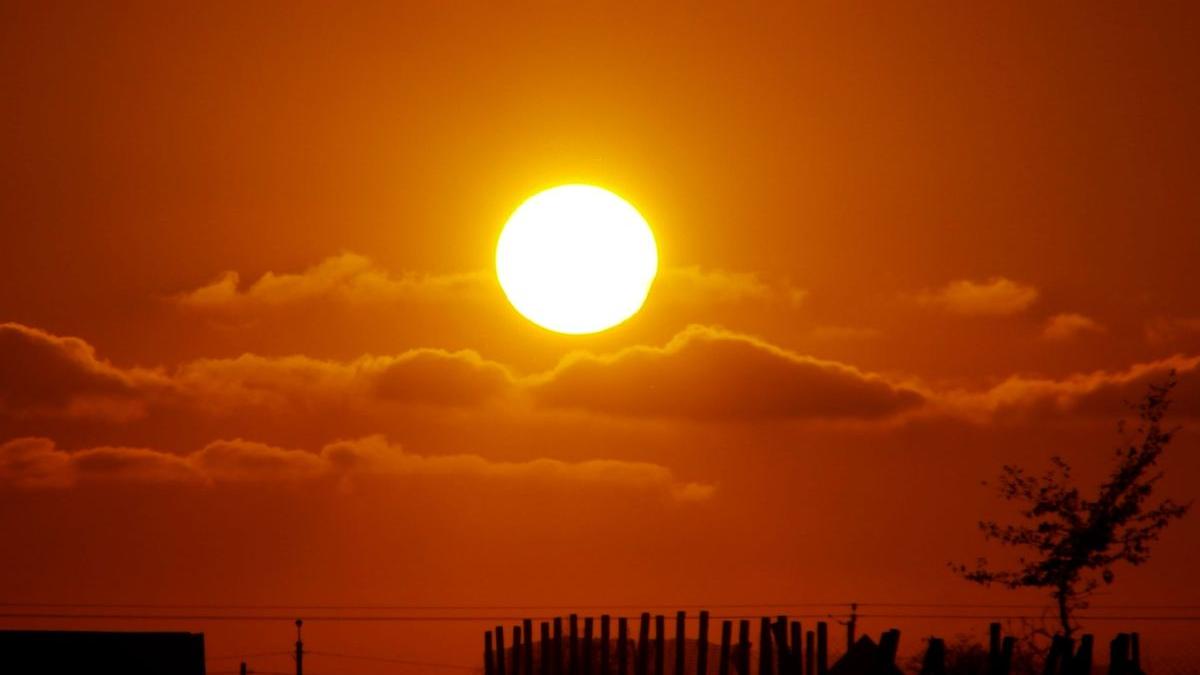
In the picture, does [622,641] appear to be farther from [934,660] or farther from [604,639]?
[934,660]

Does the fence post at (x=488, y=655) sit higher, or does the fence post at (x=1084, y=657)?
the fence post at (x=1084, y=657)

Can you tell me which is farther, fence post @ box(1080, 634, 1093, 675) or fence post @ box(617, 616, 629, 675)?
fence post @ box(617, 616, 629, 675)

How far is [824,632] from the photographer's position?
27344 mm

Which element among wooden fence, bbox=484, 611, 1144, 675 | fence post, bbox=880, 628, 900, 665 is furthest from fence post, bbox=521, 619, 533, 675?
fence post, bbox=880, 628, 900, 665

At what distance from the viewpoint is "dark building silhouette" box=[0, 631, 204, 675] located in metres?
37.4

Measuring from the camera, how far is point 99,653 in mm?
38000

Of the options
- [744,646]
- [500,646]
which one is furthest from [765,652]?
[500,646]

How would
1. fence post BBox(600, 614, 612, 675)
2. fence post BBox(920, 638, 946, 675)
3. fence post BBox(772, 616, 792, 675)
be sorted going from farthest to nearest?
fence post BBox(600, 614, 612, 675) → fence post BBox(772, 616, 792, 675) → fence post BBox(920, 638, 946, 675)

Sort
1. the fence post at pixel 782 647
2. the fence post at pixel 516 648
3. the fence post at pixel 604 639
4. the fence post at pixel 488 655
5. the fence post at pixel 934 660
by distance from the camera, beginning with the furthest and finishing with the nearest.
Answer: the fence post at pixel 488 655, the fence post at pixel 516 648, the fence post at pixel 604 639, the fence post at pixel 782 647, the fence post at pixel 934 660

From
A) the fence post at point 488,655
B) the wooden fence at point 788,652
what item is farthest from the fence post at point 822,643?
the fence post at point 488,655

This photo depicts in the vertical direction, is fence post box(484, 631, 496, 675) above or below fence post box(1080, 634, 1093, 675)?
below

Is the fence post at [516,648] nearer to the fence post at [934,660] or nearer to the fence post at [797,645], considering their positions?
the fence post at [797,645]

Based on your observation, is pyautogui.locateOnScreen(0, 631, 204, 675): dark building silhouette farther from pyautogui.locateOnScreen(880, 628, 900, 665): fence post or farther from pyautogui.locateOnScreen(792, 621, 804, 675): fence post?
pyautogui.locateOnScreen(880, 628, 900, 665): fence post

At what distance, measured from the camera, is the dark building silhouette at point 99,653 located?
3744cm
